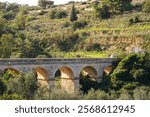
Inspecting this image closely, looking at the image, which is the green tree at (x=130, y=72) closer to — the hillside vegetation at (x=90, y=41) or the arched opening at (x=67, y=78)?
the hillside vegetation at (x=90, y=41)

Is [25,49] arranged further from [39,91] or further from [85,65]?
[39,91]

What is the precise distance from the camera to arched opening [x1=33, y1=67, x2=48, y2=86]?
4588 centimetres

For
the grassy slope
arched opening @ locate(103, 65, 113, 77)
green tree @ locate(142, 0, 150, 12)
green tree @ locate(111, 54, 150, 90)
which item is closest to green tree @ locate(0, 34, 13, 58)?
the grassy slope

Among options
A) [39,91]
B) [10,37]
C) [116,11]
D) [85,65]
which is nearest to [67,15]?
[116,11]

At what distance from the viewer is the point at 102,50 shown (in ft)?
221

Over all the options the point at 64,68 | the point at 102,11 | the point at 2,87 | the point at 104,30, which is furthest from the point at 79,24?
the point at 2,87

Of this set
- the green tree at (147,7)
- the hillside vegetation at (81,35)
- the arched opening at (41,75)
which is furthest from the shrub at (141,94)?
the green tree at (147,7)

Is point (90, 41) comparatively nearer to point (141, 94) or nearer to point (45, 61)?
point (45, 61)

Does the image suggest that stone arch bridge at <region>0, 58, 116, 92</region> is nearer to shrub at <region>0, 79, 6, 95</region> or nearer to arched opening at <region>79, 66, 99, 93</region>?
arched opening at <region>79, 66, 99, 93</region>

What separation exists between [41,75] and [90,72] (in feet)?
21.8

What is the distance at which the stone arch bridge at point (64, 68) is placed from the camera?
4316 centimetres

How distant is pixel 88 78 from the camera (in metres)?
49.2

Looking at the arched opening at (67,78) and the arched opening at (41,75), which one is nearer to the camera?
the arched opening at (41,75)

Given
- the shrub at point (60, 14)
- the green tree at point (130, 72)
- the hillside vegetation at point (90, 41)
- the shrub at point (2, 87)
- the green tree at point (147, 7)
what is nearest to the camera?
the shrub at point (2, 87)
